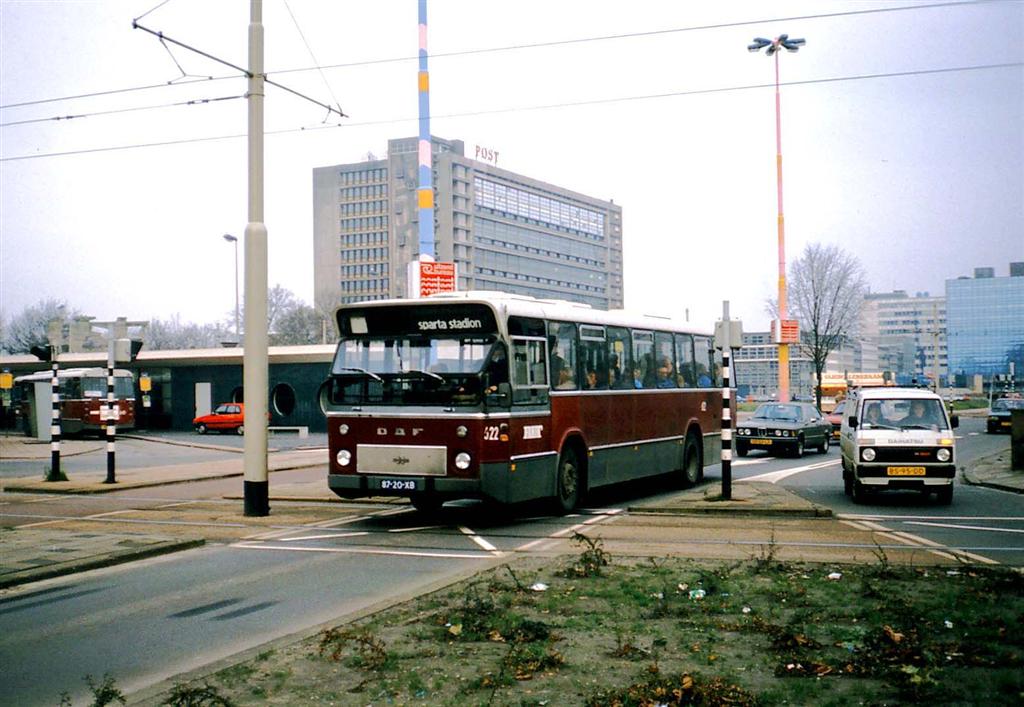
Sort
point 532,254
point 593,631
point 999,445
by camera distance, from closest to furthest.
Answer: point 593,631 < point 999,445 < point 532,254

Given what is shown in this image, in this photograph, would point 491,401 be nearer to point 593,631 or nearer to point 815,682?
point 593,631

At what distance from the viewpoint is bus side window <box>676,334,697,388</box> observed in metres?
20.4

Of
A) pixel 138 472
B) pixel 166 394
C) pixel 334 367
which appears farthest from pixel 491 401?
pixel 166 394

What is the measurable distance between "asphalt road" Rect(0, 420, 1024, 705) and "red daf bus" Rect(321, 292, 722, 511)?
70 centimetres

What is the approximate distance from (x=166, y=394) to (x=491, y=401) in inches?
1983

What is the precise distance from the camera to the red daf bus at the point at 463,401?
13.6m

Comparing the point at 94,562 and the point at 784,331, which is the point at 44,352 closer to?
the point at 94,562

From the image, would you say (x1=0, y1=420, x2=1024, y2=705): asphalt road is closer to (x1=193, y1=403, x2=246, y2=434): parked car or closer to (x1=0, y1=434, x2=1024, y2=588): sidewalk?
(x1=0, y1=434, x2=1024, y2=588): sidewalk

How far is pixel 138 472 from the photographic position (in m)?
25.7

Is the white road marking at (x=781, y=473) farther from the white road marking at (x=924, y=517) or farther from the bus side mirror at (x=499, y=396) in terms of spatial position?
the bus side mirror at (x=499, y=396)

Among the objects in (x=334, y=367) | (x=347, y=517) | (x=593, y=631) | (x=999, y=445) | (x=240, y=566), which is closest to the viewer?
(x=593, y=631)

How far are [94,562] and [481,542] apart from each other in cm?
436

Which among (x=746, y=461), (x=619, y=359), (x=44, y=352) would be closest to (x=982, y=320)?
(x=746, y=461)

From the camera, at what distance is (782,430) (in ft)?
104
